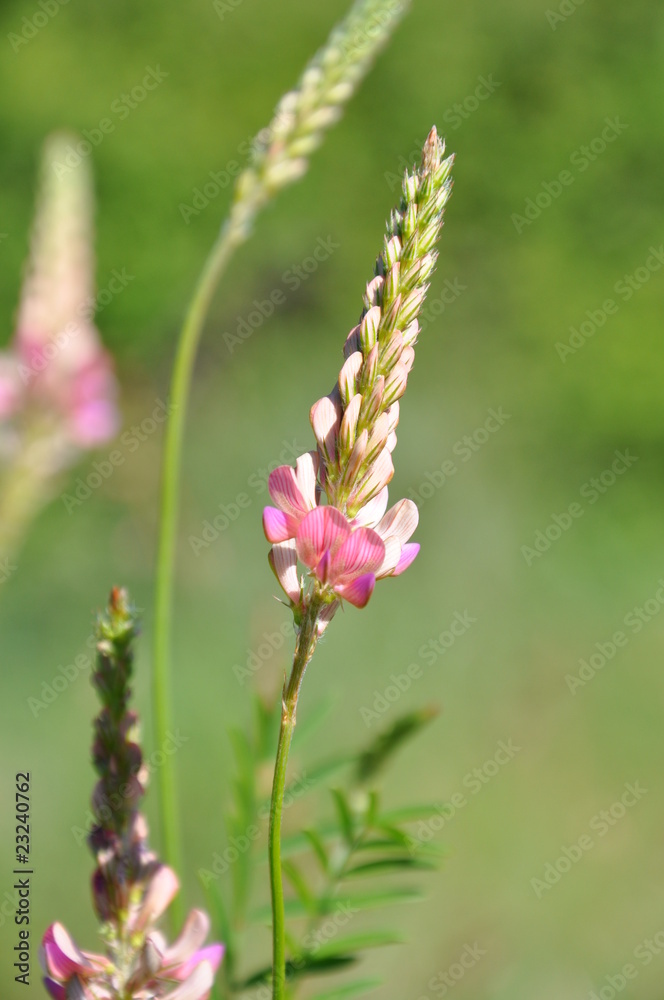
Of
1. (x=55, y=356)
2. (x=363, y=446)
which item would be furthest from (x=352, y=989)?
(x=55, y=356)

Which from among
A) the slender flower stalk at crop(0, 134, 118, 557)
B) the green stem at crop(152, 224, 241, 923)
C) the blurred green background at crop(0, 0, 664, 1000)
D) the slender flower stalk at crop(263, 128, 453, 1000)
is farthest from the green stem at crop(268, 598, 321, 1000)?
A: the blurred green background at crop(0, 0, 664, 1000)

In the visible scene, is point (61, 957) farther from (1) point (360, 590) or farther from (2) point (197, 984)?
(1) point (360, 590)

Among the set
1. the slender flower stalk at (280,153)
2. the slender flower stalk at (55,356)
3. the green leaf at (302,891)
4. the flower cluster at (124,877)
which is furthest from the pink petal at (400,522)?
the slender flower stalk at (55,356)

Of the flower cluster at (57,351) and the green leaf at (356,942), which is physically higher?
the flower cluster at (57,351)

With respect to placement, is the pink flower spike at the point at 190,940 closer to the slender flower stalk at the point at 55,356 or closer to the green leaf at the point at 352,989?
the green leaf at the point at 352,989

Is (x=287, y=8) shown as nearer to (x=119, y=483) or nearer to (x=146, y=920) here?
(x=119, y=483)

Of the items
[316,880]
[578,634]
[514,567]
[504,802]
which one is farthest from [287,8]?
[316,880]
